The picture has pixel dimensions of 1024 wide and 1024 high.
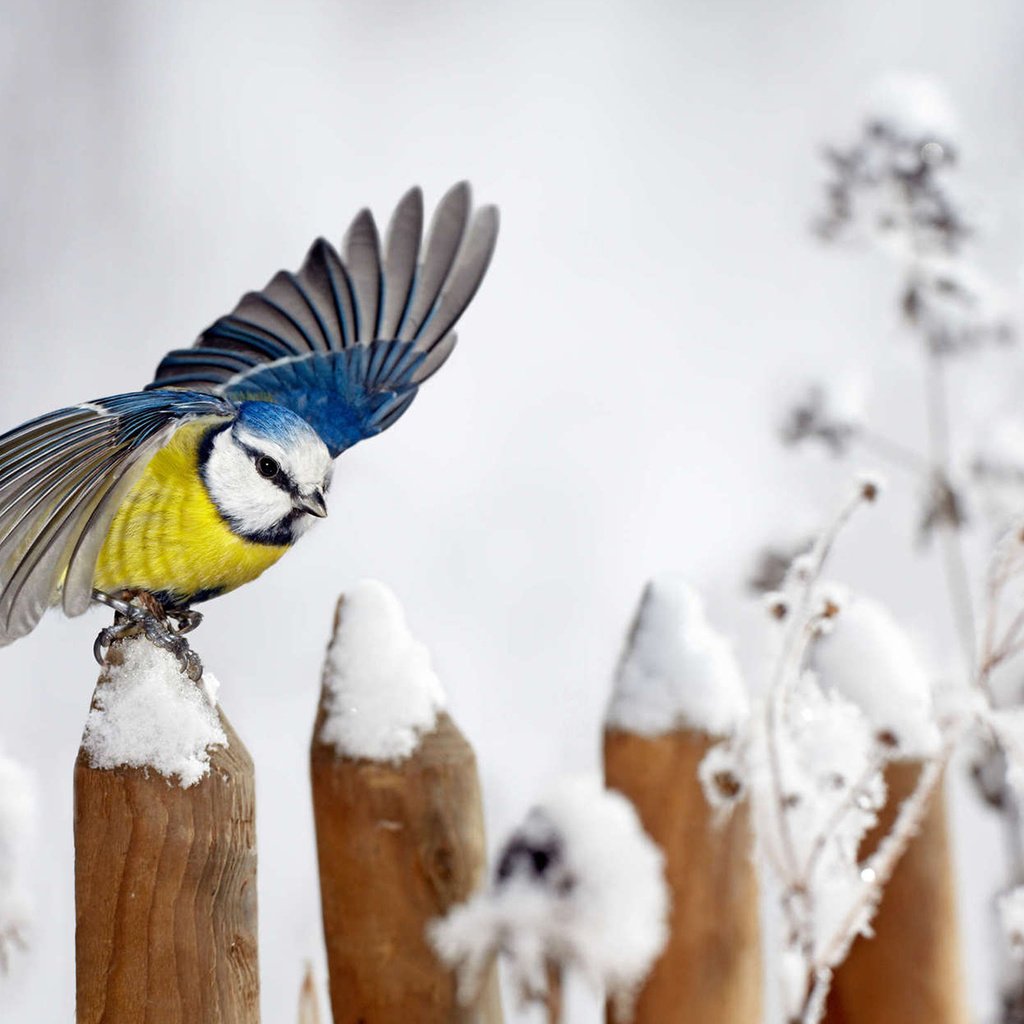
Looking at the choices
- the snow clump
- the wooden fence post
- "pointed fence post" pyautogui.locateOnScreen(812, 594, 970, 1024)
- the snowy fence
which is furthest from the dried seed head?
the snow clump

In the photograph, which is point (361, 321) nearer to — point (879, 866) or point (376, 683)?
point (376, 683)

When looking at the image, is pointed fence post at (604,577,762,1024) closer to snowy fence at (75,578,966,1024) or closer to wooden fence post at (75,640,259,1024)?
snowy fence at (75,578,966,1024)

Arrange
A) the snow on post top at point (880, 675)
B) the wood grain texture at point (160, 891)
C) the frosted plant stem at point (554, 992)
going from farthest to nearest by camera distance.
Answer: the snow on post top at point (880, 675), the wood grain texture at point (160, 891), the frosted plant stem at point (554, 992)

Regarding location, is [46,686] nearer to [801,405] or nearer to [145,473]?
[145,473]

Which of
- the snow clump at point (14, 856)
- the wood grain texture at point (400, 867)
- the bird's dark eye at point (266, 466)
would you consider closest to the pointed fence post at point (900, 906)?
the wood grain texture at point (400, 867)

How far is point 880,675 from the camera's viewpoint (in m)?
0.69

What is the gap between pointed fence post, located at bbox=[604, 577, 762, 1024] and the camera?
0.64 metres

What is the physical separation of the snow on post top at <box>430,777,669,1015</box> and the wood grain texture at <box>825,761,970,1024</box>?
0.29 m

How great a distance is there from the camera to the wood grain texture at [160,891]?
0.57m

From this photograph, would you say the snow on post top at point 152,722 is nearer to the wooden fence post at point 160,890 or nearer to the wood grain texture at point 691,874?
the wooden fence post at point 160,890

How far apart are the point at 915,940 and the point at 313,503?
47 centimetres

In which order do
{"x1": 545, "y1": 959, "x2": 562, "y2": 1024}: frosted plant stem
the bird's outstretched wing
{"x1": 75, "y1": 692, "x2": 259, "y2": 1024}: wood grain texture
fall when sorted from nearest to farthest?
{"x1": 545, "y1": 959, "x2": 562, "y2": 1024}: frosted plant stem
{"x1": 75, "y1": 692, "x2": 259, "y2": 1024}: wood grain texture
the bird's outstretched wing

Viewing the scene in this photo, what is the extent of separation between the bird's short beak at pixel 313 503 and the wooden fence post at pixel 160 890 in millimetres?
142

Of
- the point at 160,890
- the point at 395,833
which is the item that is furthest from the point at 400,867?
the point at 160,890
